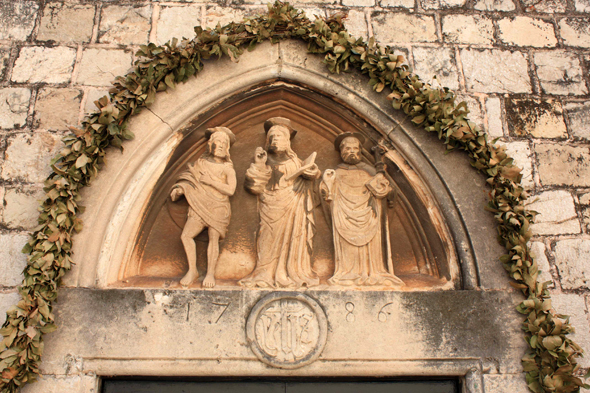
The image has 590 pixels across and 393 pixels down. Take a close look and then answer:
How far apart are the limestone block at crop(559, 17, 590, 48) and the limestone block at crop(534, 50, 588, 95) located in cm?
12

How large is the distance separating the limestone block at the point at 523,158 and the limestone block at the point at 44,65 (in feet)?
10.2

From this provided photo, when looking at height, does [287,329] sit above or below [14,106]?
below

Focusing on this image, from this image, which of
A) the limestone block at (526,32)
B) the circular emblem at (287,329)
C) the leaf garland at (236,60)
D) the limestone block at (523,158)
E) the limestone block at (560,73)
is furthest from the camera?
the limestone block at (526,32)

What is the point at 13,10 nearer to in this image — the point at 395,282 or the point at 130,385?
the point at 130,385

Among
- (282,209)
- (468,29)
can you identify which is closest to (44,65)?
(282,209)

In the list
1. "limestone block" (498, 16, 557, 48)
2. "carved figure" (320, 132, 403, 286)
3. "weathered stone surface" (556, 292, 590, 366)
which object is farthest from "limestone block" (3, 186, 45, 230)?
"limestone block" (498, 16, 557, 48)

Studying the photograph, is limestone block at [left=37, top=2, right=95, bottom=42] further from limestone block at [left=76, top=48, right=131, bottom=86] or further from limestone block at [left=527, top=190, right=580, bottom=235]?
limestone block at [left=527, top=190, right=580, bottom=235]

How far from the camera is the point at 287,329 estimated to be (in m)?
3.07

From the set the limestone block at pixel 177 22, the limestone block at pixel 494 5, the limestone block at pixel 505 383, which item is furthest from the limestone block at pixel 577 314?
the limestone block at pixel 177 22

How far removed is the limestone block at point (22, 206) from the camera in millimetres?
3199

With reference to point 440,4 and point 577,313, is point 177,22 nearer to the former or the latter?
point 440,4

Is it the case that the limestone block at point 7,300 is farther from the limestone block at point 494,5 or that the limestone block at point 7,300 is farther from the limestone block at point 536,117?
the limestone block at point 494,5

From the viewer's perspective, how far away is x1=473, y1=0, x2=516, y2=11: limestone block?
386cm

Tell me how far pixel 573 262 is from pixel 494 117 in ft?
3.62
